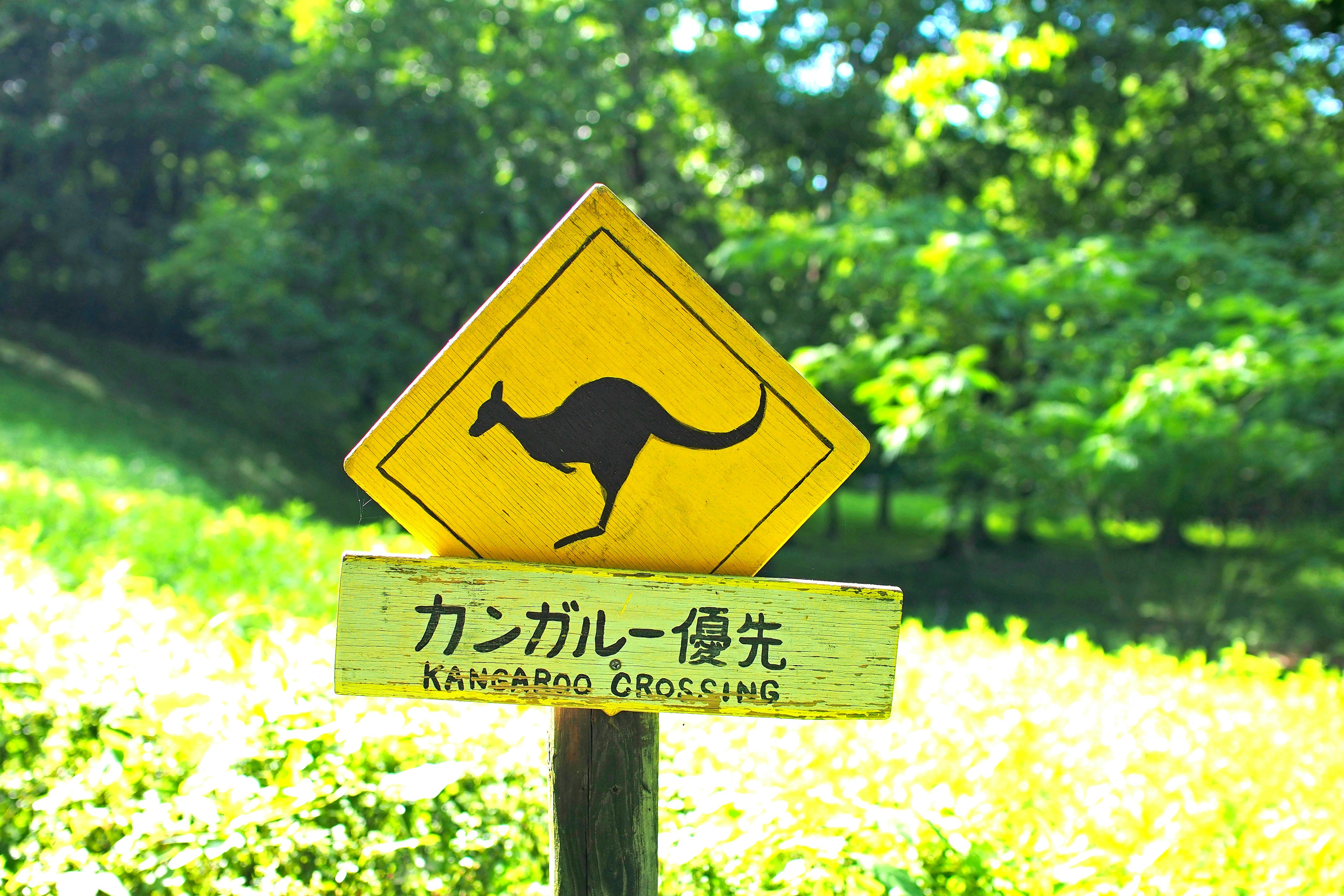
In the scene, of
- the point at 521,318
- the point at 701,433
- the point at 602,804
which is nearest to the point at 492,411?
the point at 521,318

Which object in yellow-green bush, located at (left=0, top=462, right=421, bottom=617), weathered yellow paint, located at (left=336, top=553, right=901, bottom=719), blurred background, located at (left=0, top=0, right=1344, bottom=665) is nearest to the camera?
weathered yellow paint, located at (left=336, top=553, right=901, bottom=719)

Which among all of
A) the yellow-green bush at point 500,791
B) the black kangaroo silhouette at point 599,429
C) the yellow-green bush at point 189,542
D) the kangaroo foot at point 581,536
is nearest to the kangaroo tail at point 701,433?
the black kangaroo silhouette at point 599,429

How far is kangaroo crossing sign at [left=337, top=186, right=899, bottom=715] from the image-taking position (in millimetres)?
1523

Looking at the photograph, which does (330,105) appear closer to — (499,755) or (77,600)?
(77,600)

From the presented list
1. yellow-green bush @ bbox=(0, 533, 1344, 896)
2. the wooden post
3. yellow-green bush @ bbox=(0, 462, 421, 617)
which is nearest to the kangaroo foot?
the wooden post

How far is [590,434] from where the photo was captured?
1.54 m

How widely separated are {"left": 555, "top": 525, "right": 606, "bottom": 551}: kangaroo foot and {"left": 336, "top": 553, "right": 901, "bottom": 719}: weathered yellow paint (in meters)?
0.07

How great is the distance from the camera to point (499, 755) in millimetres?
2316

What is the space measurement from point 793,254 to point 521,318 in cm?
500

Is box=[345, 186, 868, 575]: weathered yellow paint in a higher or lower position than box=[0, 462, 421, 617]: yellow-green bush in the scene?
lower

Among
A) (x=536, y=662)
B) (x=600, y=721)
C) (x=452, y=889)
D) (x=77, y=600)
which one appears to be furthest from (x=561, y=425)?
(x=77, y=600)

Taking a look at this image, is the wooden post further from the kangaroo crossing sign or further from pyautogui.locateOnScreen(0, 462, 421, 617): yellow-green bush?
pyautogui.locateOnScreen(0, 462, 421, 617): yellow-green bush

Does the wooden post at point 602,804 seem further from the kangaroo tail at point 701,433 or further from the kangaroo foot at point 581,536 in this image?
the kangaroo tail at point 701,433

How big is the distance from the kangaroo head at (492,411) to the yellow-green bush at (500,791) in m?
0.75
